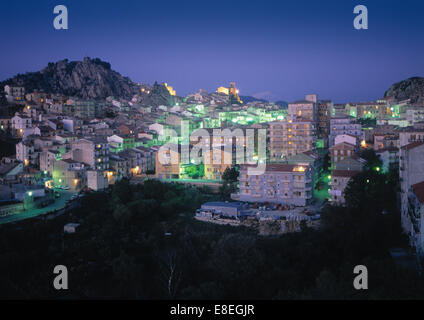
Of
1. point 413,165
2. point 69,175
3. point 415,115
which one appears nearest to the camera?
point 413,165

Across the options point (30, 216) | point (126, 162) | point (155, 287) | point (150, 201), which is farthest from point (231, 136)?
point (155, 287)

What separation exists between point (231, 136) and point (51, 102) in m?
11.2

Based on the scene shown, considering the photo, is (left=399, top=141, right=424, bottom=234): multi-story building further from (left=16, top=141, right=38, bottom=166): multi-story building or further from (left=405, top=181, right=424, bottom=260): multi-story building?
(left=16, top=141, right=38, bottom=166): multi-story building

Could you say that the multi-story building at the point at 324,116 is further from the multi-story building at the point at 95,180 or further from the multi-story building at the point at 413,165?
the multi-story building at the point at 413,165

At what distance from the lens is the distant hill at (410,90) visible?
24266mm

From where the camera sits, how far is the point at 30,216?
10.9m

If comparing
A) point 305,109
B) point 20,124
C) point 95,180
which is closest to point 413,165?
point 95,180

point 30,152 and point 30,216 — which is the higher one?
point 30,152

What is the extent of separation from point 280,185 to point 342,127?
22.9ft

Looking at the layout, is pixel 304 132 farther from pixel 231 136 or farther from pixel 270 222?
pixel 270 222

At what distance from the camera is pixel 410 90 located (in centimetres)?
2583

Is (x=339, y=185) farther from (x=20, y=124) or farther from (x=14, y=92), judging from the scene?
(x=14, y=92)

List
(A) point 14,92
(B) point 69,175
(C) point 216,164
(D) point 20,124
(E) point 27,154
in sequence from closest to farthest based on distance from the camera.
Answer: (B) point 69,175 → (C) point 216,164 → (E) point 27,154 → (D) point 20,124 → (A) point 14,92

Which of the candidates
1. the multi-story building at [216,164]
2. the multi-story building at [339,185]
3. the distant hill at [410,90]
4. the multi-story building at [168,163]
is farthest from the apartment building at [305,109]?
the distant hill at [410,90]
